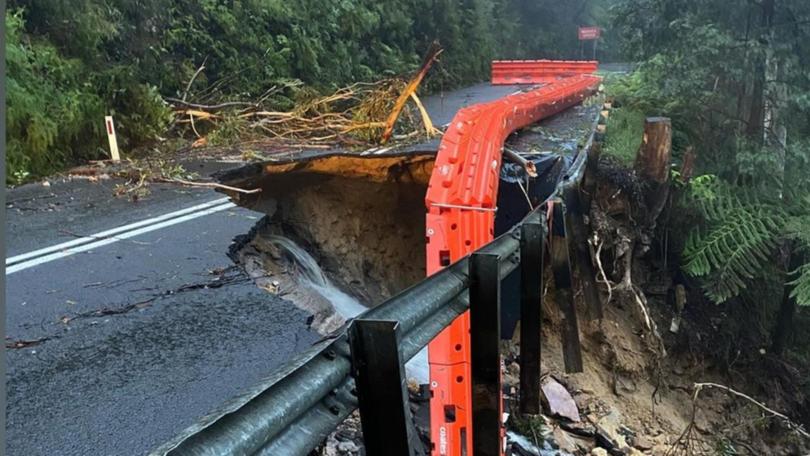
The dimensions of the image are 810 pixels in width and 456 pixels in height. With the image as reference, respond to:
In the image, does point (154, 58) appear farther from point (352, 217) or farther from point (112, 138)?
point (352, 217)

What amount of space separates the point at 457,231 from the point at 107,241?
332cm

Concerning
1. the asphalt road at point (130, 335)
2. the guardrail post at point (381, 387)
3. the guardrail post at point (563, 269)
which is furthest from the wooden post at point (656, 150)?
the guardrail post at point (381, 387)

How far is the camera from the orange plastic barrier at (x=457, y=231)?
4.98m

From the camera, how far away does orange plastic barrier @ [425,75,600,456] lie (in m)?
4.98

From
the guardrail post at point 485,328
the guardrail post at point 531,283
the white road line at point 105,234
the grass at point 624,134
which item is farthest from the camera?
the grass at point 624,134

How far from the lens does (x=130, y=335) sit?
4371 millimetres

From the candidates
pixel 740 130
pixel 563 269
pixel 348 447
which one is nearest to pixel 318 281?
pixel 348 447

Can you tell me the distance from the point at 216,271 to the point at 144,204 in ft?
8.51

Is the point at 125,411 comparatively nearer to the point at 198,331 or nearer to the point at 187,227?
the point at 198,331

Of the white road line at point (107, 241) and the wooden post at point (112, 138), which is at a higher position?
the wooden post at point (112, 138)

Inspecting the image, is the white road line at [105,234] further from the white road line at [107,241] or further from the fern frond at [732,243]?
the fern frond at [732,243]

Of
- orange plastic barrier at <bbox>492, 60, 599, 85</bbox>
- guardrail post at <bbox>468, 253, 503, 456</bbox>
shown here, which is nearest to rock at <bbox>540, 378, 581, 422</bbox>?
guardrail post at <bbox>468, 253, 503, 456</bbox>

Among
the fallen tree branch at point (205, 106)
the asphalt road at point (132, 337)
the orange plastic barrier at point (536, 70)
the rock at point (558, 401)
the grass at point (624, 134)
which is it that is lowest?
the rock at point (558, 401)

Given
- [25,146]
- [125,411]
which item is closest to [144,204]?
[25,146]
